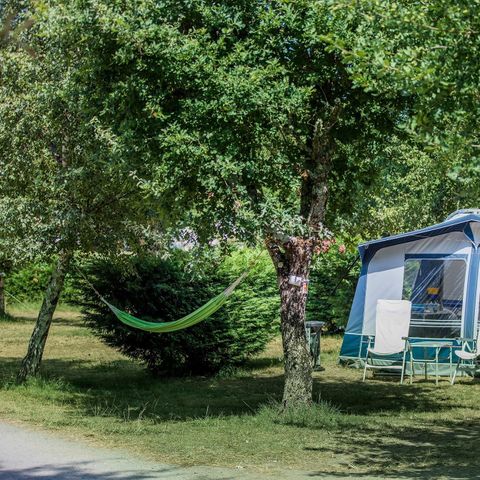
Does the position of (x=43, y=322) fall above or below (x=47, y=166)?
below

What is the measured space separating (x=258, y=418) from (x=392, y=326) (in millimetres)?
4762

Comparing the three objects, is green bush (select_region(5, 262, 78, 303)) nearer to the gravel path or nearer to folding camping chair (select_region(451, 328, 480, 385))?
folding camping chair (select_region(451, 328, 480, 385))

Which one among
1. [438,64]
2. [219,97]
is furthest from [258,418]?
[438,64]

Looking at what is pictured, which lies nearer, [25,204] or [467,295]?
[25,204]

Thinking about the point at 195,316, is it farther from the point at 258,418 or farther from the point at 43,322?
the point at 43,322

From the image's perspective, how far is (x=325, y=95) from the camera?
416 inches

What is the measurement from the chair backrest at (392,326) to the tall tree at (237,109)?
4.03 m

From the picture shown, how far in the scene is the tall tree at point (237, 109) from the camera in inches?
382

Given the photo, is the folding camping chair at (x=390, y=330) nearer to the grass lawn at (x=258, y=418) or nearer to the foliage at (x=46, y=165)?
the grass lawn at (x=258, y=418)

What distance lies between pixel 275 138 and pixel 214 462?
378 centimetres

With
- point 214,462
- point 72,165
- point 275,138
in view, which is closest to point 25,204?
point 72,165

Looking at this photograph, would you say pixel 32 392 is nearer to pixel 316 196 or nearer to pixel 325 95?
pixel 316 196

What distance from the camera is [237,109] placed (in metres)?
9.62

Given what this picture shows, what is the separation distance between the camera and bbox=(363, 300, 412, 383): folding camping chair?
48.2 ft
